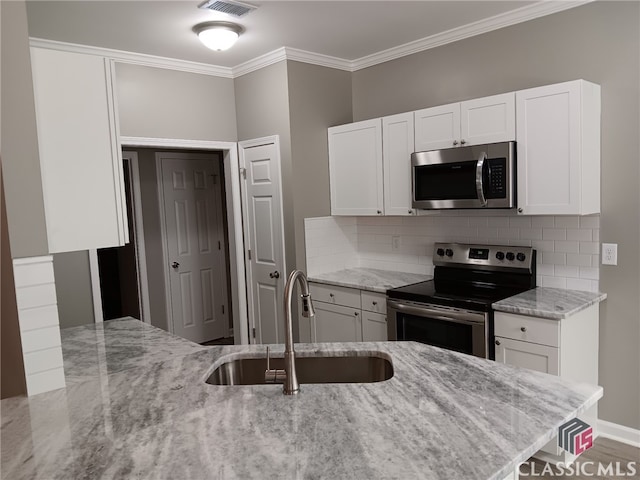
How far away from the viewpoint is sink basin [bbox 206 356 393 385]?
2.08 metres

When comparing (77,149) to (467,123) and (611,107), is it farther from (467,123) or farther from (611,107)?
(611,107)

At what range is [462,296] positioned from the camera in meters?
3.19

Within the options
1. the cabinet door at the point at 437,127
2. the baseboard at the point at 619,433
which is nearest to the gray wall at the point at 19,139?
the cabinet door at the point at 437,127

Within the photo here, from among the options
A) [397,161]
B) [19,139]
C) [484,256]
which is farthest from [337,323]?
[19,139]

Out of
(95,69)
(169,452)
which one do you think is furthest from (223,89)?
(169,452)

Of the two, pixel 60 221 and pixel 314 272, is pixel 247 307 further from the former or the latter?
pixel 60 221

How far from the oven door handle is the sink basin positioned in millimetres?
1175

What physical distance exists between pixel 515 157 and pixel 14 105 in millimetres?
2602

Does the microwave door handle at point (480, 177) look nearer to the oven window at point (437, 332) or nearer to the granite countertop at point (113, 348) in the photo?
the oven window at point (437, 332)

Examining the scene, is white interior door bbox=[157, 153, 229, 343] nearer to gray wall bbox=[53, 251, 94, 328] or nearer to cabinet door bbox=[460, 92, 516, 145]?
gray wall bbox=[53, 251, 94, 328]

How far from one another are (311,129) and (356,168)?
0.51 meters

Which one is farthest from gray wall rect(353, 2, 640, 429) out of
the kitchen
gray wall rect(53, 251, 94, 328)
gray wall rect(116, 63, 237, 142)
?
gray wall rect(53, 251, 94, 328)

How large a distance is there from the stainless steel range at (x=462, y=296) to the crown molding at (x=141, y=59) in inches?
95.0

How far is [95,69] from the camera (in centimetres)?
199
